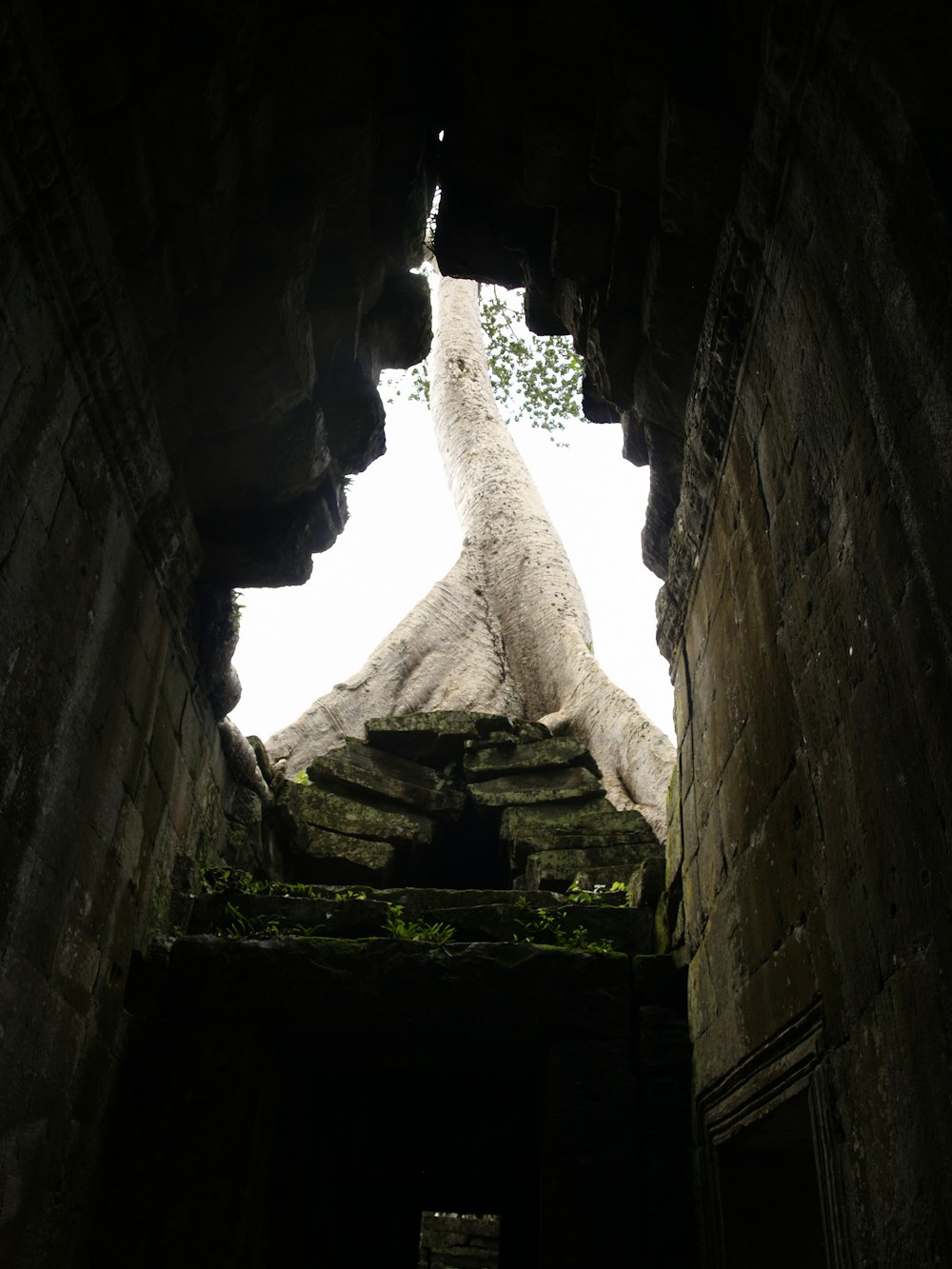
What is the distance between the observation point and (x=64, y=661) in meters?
3.37

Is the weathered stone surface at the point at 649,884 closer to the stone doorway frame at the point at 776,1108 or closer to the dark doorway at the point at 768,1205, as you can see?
the stone doorway frame at the point at 776,1108

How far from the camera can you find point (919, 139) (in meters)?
2.16

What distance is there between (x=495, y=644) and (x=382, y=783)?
4.17 metres

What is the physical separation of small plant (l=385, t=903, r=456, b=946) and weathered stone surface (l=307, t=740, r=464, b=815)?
6.36 feet

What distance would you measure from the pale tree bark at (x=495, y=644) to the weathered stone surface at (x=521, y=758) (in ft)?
2.11

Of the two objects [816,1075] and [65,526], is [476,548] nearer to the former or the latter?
[65,526]

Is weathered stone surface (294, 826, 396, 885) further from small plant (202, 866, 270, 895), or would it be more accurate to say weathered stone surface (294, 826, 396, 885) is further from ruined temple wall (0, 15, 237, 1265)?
ruined temple wall (0, 15, 237, 1265)

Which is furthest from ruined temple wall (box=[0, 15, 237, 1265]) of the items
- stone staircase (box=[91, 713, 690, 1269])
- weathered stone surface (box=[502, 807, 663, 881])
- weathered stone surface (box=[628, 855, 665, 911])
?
weathered stone surface (box=[502, 807, 663, 881])

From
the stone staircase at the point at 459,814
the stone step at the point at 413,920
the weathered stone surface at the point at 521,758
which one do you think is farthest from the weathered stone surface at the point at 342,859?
the stone step at the point at 413,920

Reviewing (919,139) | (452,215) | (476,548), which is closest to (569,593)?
(476,548)

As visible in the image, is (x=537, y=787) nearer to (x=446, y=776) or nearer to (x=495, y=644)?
(x=446, y=776)

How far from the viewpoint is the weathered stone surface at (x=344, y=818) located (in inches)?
245

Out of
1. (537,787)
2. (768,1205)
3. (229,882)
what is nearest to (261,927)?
(229,882)

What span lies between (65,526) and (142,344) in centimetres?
91
